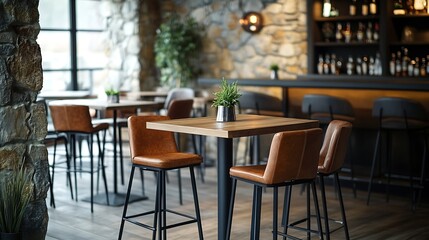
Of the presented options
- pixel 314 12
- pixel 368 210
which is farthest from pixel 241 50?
pixel 368 210

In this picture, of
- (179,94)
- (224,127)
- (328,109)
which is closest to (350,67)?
(328,109)

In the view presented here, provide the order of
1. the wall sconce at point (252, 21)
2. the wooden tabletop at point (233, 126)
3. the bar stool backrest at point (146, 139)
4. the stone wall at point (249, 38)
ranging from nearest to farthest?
the wooden tabletop at point (233, 126)
the bar stool backrest at point (146, 139)
the stone wall at point (249, 38)
the wall sconce at point (252, 21)

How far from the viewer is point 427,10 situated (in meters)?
7.69

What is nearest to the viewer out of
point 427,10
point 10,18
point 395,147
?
point 10,18

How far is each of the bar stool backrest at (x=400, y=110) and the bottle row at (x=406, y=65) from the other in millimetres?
1505

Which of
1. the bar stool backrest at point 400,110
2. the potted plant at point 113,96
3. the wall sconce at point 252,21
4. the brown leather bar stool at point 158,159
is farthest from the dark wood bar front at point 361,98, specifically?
the brown leather bar stool at point 158,159

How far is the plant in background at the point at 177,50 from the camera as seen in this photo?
930cm

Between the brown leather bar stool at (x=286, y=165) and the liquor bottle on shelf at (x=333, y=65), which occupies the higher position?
the liquor bottle on shelf at (x=333, y=65)

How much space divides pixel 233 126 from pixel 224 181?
0.46 meters

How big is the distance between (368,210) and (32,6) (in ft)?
11.3

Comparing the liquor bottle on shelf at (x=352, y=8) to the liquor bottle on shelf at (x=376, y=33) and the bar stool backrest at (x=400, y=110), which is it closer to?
the liquor bottle on shelf at (x=376, y=33)

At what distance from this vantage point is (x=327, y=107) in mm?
6734

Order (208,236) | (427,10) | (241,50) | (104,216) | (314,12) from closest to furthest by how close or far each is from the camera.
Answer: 1. (208,236)
2. (104,216)
3. (427,10)
4. (314,12)
5. (241,50)

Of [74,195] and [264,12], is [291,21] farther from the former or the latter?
[74,195]
